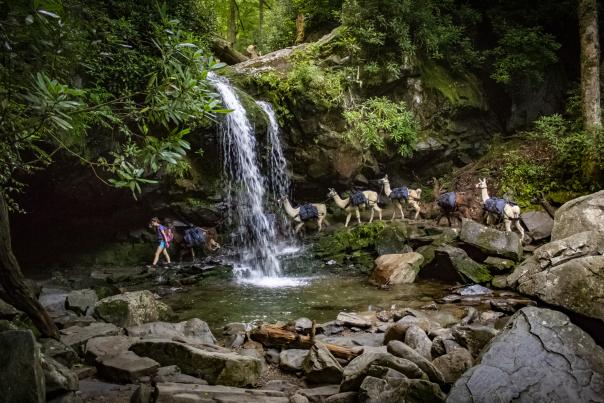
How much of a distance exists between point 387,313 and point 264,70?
1140 centimetres

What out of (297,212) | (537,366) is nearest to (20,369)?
(537,366)

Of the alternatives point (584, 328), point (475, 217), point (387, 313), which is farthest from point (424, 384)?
point (475, 217)

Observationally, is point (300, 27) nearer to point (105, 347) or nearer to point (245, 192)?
point (245, 192)

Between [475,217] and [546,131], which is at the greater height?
[546,131]

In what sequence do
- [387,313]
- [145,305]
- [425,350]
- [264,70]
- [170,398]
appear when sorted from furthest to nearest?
[264,70], [387,313], [145,305], [425,350], [170,398]

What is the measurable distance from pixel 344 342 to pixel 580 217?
23.3 ft

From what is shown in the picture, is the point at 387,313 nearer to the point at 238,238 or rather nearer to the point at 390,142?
the point at 238,238

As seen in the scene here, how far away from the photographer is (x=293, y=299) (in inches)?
379

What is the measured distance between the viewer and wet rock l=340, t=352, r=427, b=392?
4.36 meters

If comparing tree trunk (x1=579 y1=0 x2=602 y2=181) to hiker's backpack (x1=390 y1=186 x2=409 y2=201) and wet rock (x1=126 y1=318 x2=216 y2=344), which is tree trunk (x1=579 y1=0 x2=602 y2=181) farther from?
wet rock (x1=126 y1=318 x2=216 y2=344)

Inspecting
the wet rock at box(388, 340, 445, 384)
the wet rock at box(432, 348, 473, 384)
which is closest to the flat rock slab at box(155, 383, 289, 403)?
the wet rock at box(388, 340, 445, 384)

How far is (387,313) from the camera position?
8.01m

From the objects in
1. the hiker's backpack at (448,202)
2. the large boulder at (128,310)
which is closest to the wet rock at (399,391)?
the large boulder at (128,310)

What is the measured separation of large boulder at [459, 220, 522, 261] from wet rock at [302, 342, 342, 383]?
7.61 metres
